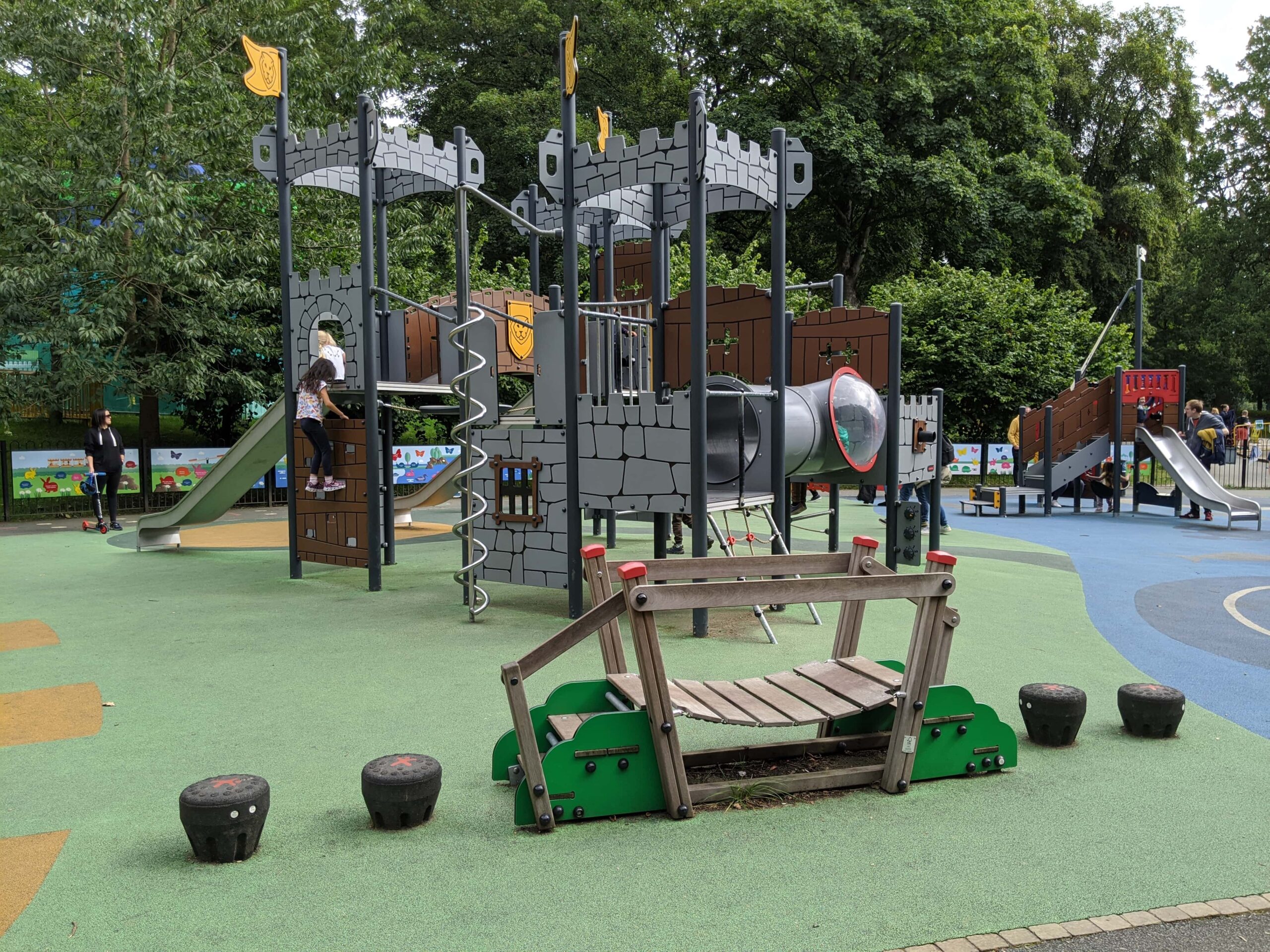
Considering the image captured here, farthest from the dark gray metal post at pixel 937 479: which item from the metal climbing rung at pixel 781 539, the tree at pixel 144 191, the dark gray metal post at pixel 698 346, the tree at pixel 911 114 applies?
the tree at pixel 911 114

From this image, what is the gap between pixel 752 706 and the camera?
4262 millimetres

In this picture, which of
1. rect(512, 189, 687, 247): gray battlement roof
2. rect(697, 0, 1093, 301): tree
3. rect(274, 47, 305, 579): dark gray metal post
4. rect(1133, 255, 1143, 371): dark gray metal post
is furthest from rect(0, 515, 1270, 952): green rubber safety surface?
rect(697, 0, 1093, 301): tree

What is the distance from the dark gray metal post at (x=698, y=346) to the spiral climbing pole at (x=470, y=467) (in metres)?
1.92

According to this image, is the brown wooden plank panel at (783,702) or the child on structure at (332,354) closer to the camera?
the brown wooden plank panel at (783,702)

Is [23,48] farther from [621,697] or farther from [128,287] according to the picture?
[621,697]

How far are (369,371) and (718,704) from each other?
6.72 meters

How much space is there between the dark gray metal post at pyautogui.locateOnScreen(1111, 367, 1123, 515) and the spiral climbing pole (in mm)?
13354

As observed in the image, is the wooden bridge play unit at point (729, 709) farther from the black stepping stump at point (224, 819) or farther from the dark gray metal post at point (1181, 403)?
the dark gray metal post at point (1181, 403)

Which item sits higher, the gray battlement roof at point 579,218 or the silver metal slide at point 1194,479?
the gray battlement roof at point 579,218

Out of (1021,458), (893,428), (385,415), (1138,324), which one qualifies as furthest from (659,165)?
(1138,324)

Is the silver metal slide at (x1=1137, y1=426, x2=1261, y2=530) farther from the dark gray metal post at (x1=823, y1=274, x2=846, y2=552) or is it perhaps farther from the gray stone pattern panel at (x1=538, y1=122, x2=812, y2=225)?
the gray stone pattern panel at (x1=538, y1=122, x2=812, y2=225)

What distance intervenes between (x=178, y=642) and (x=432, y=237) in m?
14.4

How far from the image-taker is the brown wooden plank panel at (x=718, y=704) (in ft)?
13.3

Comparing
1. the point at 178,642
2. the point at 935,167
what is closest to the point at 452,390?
the point at 178,642
